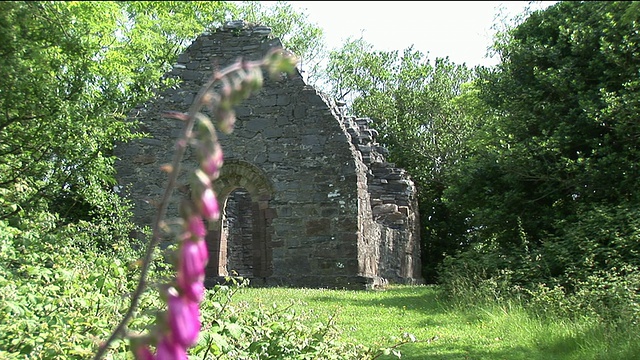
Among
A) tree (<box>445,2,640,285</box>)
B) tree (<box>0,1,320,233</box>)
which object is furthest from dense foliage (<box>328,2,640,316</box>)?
tree (<box>0,1,320,233</box>)

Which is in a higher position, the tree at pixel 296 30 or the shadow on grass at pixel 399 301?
the tree at pixel 296 30

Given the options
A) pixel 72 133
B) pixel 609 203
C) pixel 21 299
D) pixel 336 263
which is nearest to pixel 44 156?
pixel 72 133

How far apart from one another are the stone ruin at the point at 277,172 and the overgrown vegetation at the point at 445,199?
1689 millimetres

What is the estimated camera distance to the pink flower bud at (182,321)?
49.3 inches

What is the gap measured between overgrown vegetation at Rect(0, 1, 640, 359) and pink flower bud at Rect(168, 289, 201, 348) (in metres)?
2.82

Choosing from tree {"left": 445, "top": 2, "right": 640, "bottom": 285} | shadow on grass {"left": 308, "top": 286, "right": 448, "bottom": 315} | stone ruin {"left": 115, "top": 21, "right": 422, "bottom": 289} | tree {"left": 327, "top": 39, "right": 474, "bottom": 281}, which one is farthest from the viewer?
tree {"left": 327, "top": 39, "right": 474, "bottom": 281}

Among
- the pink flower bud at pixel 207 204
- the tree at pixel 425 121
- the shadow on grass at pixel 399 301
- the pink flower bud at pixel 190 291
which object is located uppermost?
the tree at pixel 425 121

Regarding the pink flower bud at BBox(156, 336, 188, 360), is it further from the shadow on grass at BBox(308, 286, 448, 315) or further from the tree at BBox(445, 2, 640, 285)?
the tree at BBox(445, 2, 640, 285)

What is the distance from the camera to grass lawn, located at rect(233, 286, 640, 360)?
7230 mm

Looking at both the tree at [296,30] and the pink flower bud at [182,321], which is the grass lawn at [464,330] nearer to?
the pink flower bud at [182,321]

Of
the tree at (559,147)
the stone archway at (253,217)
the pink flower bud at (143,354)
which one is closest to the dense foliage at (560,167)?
the tree at (559,147)

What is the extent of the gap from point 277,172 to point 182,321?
49.2 ft

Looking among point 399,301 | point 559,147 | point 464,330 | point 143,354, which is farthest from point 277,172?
point 143,354

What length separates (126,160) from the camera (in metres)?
16.5
